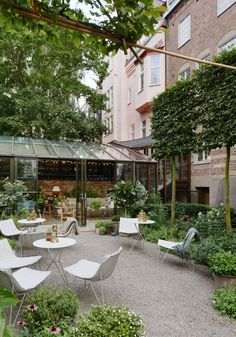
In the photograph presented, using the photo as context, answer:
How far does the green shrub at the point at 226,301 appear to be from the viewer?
160 inches

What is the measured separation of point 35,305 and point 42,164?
41.4ft

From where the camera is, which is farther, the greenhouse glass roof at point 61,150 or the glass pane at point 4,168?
the greenhouse glass roof at point 61,150

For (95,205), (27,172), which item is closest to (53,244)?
(27,172)

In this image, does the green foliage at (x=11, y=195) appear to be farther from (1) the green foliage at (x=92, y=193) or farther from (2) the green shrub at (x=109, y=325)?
(2) the green shrub at (x=109, y=325)

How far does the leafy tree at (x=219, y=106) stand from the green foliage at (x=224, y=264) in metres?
2.06

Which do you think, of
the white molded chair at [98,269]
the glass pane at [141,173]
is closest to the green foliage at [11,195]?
the glass pane at [141,173]

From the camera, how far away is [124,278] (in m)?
5.49

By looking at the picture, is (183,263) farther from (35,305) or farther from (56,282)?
(35,305)

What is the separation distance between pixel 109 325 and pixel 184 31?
1463 centimetres

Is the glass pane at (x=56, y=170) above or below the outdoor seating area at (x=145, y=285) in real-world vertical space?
above

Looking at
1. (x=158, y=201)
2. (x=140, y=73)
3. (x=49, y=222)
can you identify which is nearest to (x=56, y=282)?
(x=158, y=201)

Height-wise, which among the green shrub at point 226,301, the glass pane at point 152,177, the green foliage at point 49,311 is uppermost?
the glass pane at point 152,177

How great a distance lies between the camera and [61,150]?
12.9 meters

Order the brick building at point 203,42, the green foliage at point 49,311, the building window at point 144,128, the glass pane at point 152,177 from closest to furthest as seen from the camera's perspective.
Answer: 1. the green foliage at point 49,311
2. the brick building at point 203,42
3. the glass pane at point 152,177
4. the building window at point 144,128
